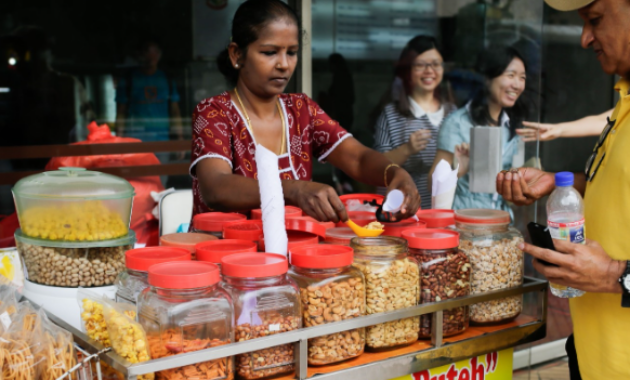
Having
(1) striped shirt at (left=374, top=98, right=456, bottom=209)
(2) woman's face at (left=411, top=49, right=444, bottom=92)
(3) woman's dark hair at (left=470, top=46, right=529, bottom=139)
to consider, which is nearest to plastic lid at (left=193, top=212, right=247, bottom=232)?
(1) striped shirt at (left=374, top=98, right=456, bottom=209)

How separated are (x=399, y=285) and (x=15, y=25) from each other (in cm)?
269

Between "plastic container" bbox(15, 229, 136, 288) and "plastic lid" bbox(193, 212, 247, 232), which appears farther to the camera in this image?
"plastic lid" bbox(193, 212, 247, 232)

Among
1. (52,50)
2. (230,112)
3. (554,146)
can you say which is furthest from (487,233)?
(52,50)

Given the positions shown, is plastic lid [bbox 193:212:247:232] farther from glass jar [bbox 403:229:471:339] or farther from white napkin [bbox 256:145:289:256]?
glass jar [bbox 403:229:471:339]

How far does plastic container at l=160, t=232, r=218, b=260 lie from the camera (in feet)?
5.02

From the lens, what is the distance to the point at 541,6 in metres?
3.51

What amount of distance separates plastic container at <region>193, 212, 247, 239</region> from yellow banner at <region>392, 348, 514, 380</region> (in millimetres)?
619

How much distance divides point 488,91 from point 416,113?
0.44 meters

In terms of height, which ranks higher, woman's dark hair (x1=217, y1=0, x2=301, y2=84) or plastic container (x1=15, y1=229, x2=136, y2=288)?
woman's dark hair (x1=217, y1=0, x2=301, y2=84)

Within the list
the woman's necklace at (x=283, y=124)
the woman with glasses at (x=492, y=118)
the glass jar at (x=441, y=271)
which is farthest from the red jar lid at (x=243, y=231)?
the woman with glasses at (x=492, y=118)

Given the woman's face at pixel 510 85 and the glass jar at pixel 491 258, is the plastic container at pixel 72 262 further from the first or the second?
the woman's face at pixel 510 85

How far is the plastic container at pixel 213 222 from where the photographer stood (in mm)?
1708

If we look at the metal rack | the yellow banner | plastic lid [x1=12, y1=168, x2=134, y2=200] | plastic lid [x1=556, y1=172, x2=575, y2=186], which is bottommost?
the yellow banner

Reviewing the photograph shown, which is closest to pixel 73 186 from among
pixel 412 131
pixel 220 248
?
pixel 220 248
